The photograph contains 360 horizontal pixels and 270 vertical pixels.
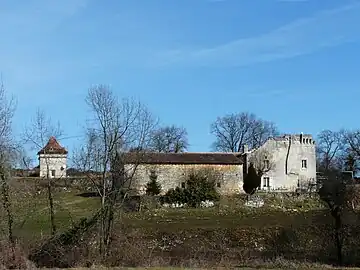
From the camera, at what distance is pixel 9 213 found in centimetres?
2616

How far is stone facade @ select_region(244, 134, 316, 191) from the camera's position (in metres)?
72.3

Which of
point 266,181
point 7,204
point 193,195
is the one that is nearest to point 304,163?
point 266,181

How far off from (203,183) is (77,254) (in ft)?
115

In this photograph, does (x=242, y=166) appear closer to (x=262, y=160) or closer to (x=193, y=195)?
(x=262, y=160)

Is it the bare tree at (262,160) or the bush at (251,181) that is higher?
the bare tree at (262,160)

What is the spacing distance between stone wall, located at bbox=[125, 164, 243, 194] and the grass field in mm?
7243

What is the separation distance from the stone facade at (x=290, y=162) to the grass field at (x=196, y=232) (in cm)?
1531

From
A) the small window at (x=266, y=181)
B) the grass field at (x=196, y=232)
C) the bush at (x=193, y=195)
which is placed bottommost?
the grass field at (x=196, y=232)

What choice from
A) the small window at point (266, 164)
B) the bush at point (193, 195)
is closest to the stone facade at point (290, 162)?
the small window at point (266, 164)

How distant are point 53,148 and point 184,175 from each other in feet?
101

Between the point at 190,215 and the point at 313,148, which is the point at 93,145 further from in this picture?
the point at 313,148

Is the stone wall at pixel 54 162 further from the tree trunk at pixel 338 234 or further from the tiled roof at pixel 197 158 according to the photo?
the tiled roof at pixel 197 158

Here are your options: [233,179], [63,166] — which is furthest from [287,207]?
[63,166]

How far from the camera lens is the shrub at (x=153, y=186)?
6130 centimetres
